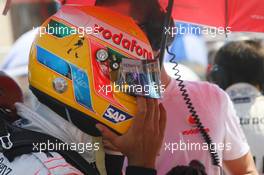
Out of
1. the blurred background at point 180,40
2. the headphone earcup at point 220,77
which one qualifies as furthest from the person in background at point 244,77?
the blurred background at point 180,40

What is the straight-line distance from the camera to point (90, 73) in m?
1.67

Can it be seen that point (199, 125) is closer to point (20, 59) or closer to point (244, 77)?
point (244, 77)

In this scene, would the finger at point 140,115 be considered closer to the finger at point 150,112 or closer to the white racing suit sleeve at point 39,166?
the finger at point 150,112

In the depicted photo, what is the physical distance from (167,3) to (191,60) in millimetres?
3766

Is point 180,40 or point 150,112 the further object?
point 180,40

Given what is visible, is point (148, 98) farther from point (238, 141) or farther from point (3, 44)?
point (3, 44)

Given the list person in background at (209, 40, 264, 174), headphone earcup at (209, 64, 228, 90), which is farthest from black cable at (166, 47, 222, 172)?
headphone earcup at (209, 64, 228, 90)

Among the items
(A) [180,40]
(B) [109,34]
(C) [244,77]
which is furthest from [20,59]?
(B) [109,34]

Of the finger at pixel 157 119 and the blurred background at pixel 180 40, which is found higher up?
the finger at pixel 157 119

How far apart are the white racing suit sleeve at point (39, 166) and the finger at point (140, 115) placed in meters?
0.23

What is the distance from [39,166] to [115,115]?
0.95 feet

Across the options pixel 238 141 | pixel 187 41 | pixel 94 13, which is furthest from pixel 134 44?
pixel 187 41

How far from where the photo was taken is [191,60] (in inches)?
237

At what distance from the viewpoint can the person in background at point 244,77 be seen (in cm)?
321
